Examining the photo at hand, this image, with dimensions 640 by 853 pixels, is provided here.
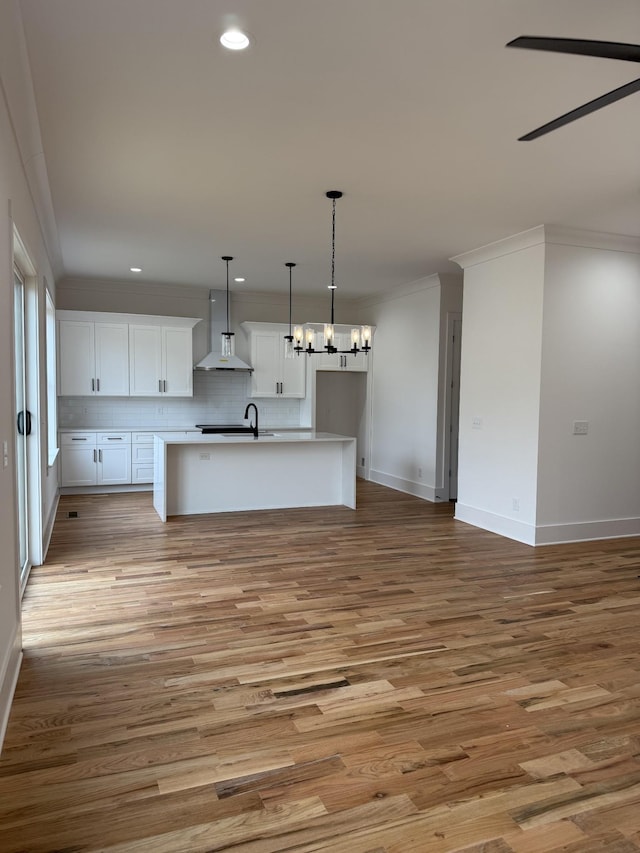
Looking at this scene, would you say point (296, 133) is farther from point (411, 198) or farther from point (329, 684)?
point (329, 684)

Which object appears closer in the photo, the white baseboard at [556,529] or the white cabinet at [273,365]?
the white baseboard at [556,529]

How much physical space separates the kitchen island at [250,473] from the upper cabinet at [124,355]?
181 centimetres

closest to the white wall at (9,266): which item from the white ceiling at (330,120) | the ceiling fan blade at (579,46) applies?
the white ceiling at (330,120)

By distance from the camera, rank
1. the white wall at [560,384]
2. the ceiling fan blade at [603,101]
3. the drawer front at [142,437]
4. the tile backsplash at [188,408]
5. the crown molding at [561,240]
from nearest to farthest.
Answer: the ceiling fan blade at [603,101] → the crown molding at [561,240] → the white wall at [560,384] → the drawer front at [142,437] → the tile backsplash at [188,408]

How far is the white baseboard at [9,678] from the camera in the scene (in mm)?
2471

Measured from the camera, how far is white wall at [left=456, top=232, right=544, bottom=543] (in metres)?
5.67

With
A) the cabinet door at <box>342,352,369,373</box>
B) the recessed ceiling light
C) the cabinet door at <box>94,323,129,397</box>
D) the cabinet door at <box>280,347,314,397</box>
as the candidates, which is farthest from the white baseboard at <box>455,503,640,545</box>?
the cabinet door at <box>94,323,129,397</box>

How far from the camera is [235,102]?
316 centimetres

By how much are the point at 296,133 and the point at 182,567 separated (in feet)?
11.0

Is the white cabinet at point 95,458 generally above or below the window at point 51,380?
below

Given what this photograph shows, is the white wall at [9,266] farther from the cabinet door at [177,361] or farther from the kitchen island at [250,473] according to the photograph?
the cabinet door at [177,361]

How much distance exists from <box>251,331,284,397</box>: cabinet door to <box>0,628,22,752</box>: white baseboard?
251 inches

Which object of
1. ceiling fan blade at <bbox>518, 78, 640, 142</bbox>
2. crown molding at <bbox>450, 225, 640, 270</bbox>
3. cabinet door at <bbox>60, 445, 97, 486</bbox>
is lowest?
cabinet door at <bbox>60, 445, 97, 486</bbox>

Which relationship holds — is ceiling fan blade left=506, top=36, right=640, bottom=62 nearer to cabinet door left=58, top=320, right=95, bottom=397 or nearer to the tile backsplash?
cabinet door left=58, top=320, right=95, bottom=397
